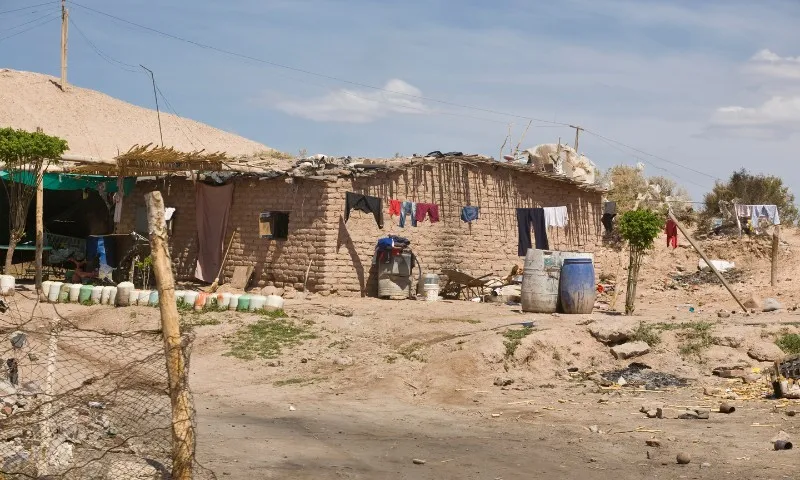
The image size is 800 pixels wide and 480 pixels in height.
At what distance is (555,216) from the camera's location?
69.5 ft

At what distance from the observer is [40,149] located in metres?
17.9

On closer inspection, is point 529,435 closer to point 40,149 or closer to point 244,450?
point 244,450

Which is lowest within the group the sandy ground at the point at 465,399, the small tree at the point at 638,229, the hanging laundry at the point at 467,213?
the sandy ground at the point at 465,399

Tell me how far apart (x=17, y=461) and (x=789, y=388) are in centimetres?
799

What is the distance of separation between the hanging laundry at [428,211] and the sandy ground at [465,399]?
2333mm

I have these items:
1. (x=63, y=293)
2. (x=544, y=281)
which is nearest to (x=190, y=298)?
(x=63, y=293)

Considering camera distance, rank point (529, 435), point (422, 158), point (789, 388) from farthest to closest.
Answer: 1. point (422, 158)
2. point (789, 388)
3. point (529, 435)

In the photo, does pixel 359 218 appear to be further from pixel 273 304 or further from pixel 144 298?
pixel 144 298

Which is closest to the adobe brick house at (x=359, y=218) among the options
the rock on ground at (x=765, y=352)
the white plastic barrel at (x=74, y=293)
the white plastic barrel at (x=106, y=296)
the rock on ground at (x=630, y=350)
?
the white plastic barrel at (x=106, y=296)

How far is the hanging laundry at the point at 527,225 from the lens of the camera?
67.8 feet

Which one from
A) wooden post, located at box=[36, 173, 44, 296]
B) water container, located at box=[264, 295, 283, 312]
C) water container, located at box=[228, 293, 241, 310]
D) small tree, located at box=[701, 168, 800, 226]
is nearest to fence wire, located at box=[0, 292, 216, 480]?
water container, located at box=[264, 295, 283, 312]

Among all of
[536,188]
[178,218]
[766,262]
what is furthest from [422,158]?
[766,262]

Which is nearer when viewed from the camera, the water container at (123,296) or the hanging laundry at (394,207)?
the water container at (123,296)

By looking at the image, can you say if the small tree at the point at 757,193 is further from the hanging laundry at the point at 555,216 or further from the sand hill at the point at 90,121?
the sand hill at the point at 90,121
